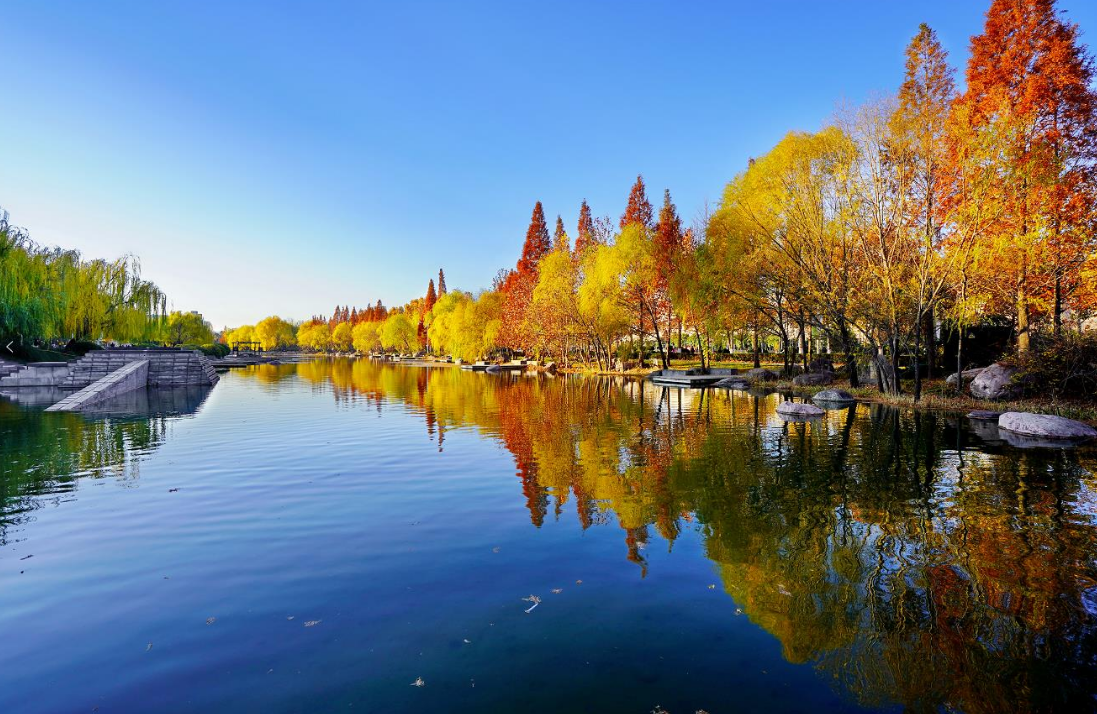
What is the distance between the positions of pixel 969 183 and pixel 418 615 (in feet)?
88.5

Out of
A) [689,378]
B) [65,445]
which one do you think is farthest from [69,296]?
[689,378]

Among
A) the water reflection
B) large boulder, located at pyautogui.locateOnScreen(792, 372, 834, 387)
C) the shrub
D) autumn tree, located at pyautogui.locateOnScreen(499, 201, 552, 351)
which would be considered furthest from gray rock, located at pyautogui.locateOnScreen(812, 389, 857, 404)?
autumn tree, located at pyautogui.locateOnScreen(499, 201, 552, 351)

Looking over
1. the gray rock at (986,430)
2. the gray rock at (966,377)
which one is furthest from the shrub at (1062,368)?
the gray rock at (986,430)

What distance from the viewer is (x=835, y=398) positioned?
26.2 metres

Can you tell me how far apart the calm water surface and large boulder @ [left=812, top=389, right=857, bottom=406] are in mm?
11683

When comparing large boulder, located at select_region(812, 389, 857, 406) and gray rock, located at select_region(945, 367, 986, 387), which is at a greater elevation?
gray rock, located at select_region(945, 367, 986, 387)

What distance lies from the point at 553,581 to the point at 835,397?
23.9 m

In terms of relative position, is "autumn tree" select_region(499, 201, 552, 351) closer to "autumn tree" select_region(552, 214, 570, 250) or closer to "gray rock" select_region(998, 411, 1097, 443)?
"autumn tree" select_region(552, 214, 570, 250)

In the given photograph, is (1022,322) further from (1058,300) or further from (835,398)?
(835,398)

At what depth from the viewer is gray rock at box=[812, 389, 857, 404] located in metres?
26.1

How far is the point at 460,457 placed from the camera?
14.5m

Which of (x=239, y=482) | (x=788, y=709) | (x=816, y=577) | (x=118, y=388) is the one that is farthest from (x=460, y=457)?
(x=118, y=388)

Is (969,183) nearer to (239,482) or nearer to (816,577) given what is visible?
(816,577)

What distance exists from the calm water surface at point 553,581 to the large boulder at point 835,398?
11683mm
